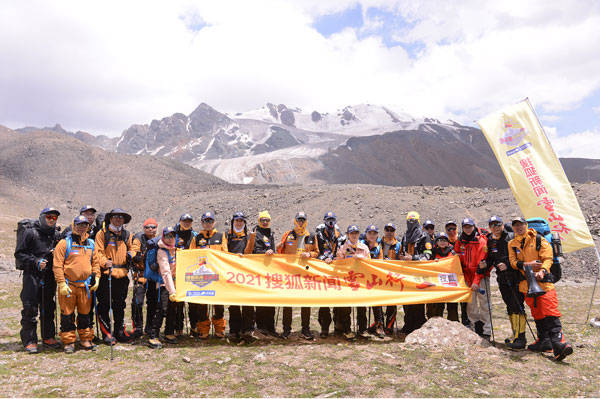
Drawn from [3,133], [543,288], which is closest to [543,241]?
[543,288]

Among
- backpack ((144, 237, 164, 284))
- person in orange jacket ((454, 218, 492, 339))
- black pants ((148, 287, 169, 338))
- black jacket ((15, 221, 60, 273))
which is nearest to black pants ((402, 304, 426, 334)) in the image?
person in orange jacket ((454, 218, 492, 339))

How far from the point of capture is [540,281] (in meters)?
6.69

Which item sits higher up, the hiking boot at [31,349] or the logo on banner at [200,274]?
the logo on banner at [200,274]

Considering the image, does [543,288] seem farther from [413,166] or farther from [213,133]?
[213,133]

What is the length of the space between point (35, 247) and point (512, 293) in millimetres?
8574

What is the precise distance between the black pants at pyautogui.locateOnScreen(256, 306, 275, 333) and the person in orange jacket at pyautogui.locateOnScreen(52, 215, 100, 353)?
118 inches

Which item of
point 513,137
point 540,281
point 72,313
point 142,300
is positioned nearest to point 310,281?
point 142,300

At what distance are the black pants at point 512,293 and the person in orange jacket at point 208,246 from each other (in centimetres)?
536

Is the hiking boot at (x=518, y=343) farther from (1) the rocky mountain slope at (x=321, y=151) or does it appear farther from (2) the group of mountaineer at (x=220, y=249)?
(1) the rocky mountain slope at (x=321, y=151)

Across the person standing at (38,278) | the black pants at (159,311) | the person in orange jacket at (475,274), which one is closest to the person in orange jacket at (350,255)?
the person in orange jacket at (475,274)

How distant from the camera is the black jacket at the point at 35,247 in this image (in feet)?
22.0

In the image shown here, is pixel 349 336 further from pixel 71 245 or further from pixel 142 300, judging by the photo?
pixel 71 245

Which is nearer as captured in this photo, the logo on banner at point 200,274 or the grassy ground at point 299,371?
the grassy ground at point 299,371

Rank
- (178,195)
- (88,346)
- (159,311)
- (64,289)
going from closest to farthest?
1. (64,289)
2. (88,346)
3. (159,311)
4. (178,195)
